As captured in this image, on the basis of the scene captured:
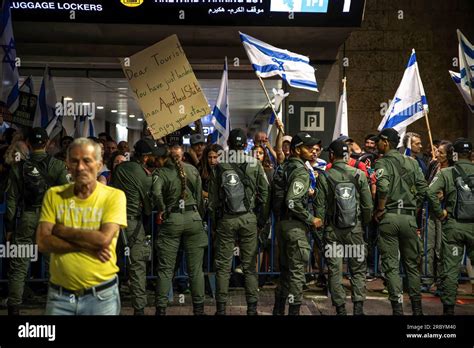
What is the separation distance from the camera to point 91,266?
4.77m

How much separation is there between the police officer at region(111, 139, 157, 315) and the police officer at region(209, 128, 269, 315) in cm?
83

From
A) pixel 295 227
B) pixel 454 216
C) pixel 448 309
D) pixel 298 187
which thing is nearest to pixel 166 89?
pixel 298 187

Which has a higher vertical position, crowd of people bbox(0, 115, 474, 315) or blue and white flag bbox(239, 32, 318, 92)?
blue and white flag bbox(239, 32, 318, 92)

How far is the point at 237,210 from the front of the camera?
329 inches

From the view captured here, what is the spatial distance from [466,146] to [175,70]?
4.04 m

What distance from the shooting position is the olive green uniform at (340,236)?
8289 mm

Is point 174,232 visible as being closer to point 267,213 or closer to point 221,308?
point 221,308

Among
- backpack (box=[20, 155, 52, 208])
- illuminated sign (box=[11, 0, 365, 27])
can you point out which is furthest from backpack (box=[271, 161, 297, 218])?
illuminated sign (box=[11, 0, 365, 27])

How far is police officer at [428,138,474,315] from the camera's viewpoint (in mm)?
8492

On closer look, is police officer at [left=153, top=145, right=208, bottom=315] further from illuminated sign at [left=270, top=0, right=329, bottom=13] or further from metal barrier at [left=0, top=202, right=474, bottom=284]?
illuminated sign at [left=270, top=0, right=329, bottom=13]

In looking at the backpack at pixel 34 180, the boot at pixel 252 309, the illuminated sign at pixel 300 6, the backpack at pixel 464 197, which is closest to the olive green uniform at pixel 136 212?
the backpack at pixel 34 180

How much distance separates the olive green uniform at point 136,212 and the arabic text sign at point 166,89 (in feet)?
4.40

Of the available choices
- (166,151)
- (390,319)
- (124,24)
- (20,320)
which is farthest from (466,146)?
(124,24)

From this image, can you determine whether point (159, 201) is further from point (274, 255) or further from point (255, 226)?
point (274, 255)
